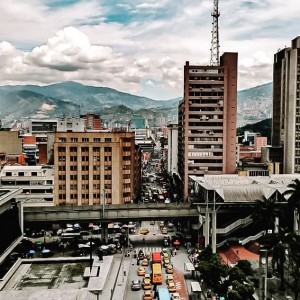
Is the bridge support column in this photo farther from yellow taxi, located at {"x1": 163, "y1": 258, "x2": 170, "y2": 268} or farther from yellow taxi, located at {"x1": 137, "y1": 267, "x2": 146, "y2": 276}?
yellow taxi, located at {"x1": 137, "y1": 267, "x2": 146, "y2": 276}

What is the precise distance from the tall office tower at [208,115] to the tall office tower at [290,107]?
25.6 meters

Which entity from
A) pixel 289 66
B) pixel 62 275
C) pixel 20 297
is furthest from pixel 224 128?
pixel 20 297

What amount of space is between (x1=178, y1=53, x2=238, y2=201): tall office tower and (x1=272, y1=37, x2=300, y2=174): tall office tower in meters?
25.6

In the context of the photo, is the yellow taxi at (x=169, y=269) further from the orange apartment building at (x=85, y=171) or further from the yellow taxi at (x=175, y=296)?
the orange apartment building at (x=85, y=171)

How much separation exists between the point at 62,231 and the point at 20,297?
1676 inches

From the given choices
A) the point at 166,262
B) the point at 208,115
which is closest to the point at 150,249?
the point at 166,262

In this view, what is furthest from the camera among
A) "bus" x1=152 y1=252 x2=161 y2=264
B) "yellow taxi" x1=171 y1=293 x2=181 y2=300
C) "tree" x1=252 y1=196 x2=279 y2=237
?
"bus" x1=152 y1=252 x2=161 y2=264

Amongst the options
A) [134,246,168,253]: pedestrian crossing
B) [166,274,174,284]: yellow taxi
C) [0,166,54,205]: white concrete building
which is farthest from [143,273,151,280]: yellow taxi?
[0,166,54,205]: white concrete building

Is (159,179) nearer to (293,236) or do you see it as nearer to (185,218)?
(185,218)

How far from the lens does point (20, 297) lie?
41.3 meters

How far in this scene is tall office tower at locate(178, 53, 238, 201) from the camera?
340 feet

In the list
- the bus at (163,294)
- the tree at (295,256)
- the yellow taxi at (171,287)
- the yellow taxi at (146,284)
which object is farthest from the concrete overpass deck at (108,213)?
the bus at (163,294)

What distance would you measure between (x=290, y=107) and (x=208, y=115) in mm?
31839

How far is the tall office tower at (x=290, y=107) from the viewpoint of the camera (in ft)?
403
